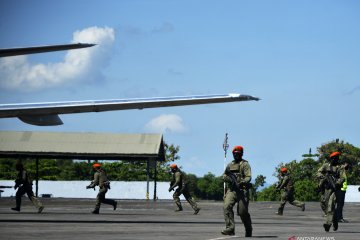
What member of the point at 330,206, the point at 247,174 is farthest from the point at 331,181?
the point at 247,174

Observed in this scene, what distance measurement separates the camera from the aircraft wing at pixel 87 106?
23188mm

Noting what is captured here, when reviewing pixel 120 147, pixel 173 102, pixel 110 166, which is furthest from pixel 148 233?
pixel 110 166

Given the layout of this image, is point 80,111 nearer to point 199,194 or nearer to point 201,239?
point 201,239

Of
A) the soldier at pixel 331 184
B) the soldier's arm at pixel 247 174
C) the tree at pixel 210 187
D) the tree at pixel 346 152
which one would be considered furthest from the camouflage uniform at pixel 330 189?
the tree at pixel 210 187

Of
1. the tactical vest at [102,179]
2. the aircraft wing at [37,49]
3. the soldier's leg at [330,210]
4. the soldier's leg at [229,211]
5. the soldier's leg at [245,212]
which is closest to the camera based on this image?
the aircraft wing at [37,49]

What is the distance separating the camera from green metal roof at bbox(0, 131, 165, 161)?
64750 millimetres

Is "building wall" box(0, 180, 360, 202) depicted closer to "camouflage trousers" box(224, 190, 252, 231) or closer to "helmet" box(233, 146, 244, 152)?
"camouflage trousers" box(224, 190, 252, 231)

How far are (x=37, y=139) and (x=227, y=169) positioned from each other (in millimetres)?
50326

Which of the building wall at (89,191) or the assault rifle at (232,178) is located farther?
the building wall at (89,191)

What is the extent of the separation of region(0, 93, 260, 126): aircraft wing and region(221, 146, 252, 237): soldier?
18.1 feet

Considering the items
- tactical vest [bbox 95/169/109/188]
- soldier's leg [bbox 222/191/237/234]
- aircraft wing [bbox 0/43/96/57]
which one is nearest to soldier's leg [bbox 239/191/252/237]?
soldier's leg [bbox 222/191/237/234]

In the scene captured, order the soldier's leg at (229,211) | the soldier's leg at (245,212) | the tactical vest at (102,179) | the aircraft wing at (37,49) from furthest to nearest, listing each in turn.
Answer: the tactical vest at (102,179), the soldier's leg at (229,211), the soldier's leg at (245,212), the aircraft wing at (37,49)

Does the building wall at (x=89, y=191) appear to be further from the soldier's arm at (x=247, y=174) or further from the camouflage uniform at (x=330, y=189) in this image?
the soldier's arm at (x=247, y=174)

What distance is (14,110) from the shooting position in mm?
23078
